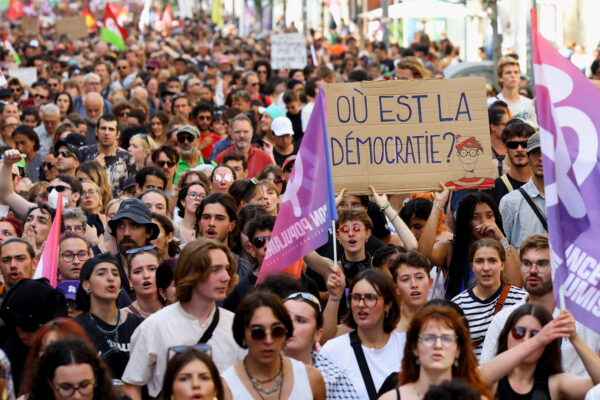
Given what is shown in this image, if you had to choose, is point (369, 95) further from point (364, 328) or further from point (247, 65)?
point (247, 65)

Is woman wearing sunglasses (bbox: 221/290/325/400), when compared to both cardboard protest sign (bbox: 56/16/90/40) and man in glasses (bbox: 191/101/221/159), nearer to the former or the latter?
man in glasses (bbox: 191/101/221/159)

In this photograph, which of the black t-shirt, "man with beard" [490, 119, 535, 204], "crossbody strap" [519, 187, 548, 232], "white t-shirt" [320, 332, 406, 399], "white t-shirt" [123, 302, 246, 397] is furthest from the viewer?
"man with beard" [490, 119, 535, 204]

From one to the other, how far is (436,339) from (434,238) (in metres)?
2.80

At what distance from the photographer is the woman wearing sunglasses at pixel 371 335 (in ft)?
21.7

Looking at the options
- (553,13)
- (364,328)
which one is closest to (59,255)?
(364,328)

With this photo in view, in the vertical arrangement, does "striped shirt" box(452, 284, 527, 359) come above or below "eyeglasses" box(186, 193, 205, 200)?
below

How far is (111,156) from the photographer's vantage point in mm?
12930

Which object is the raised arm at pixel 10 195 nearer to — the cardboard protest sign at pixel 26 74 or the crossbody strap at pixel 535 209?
the crossbody strap at pixel 535 209

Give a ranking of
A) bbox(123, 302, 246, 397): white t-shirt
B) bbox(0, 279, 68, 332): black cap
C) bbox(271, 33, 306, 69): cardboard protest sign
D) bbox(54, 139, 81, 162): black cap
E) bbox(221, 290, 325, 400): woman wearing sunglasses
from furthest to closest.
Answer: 1. bbox(271, 33, 306, 69): cardboard protest sign
2. bbox(54, 139, 81, 162): black cap
3. bbox(0, 279, 68, 332): black cap
4. bbox(123, 302, 246, 397): white t-shirt
5. bbox(221, 290, 325, 400): woman wearing sunglasses

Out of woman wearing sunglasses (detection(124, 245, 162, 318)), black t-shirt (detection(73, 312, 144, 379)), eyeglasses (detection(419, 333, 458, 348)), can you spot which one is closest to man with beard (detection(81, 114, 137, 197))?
woman wearing sunglasses (detection(124, 245, 162, 318))

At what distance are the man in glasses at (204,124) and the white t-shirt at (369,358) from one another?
8626mm

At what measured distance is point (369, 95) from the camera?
8.77 metres

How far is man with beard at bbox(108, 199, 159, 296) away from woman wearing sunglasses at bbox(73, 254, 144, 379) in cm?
119

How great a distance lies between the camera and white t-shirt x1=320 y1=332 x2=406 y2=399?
653cm
